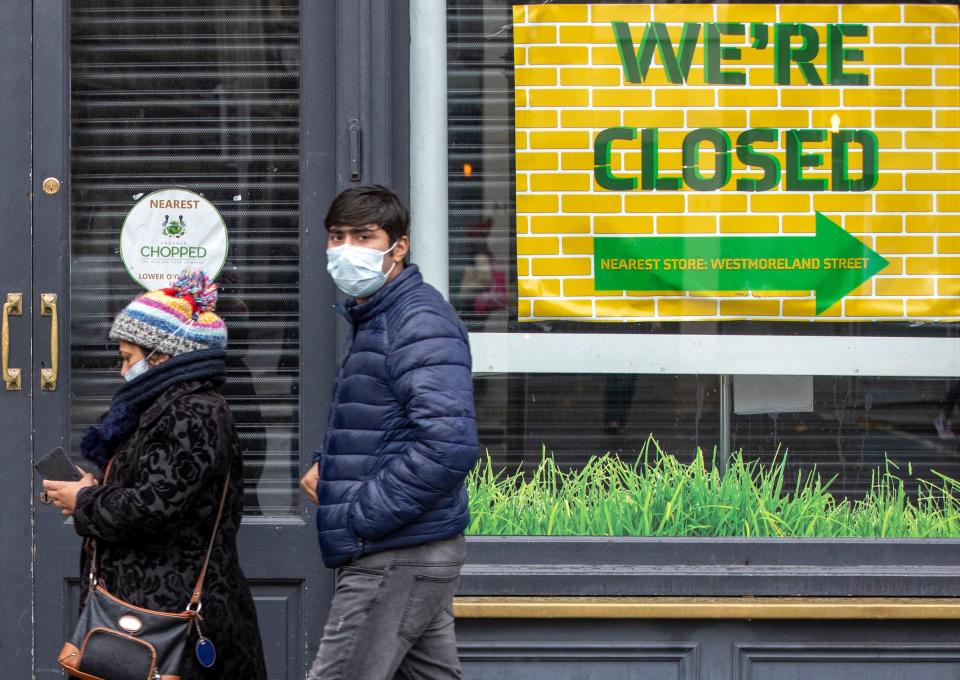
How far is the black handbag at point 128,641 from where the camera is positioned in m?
2.94

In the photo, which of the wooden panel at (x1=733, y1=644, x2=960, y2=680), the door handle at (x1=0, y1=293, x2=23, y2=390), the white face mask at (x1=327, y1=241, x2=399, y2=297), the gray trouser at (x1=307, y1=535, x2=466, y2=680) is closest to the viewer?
the gray trouser at (x1=307, y1=535, x2=466, y2=680)

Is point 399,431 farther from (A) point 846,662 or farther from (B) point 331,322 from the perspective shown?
(A) point 846,662

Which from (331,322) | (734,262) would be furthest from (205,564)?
(734,262)

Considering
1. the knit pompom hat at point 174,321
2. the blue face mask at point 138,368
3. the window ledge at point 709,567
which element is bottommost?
the window ledge at point 709,567

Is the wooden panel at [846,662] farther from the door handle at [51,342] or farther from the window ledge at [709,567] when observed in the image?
the door handle at [51,342]

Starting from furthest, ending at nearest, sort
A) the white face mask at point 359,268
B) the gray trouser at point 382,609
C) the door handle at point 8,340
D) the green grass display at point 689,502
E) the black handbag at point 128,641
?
the green grass display at point 689,502, the door handle at point 8,340, the white face mask at point 359,268, the gray trouser at point 382,609, the black handbag at point 128,641

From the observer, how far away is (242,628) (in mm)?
3115

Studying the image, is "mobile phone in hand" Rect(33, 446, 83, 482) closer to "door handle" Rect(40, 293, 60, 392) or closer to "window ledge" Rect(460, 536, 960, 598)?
"door handle" Rect(40, 293, 60, 392)

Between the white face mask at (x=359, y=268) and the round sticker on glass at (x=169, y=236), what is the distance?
136cm

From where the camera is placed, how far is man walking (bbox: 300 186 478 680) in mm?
2990

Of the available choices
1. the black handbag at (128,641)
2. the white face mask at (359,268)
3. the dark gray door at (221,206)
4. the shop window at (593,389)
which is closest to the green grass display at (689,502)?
the shop window at (593,389)

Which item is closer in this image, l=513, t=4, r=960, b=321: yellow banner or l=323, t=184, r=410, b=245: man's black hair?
l=323, t=184, r=410, b=245: man's black hair

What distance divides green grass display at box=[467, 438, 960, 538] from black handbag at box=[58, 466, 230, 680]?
164cm

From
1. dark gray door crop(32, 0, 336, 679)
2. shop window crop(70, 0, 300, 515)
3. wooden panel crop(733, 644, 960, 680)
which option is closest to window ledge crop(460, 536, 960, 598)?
wooden panel crop(733, 644, 960, 680)
